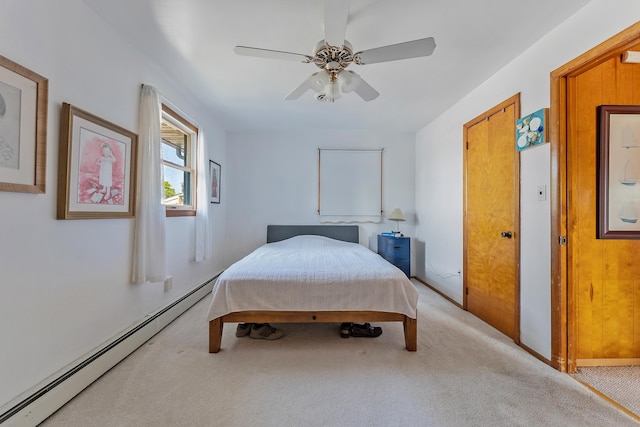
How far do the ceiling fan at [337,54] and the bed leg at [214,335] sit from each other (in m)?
1.97

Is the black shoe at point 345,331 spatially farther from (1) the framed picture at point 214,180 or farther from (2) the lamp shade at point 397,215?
(1) the framed picture at point 214,180

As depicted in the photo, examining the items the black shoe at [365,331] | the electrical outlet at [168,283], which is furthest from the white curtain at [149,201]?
the black shoe at [365,331]

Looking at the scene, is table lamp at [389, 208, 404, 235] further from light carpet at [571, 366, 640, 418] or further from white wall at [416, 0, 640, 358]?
light carpet at [571, 366, 640, 418]

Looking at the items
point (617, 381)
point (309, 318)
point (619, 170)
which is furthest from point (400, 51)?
point (617, 381)

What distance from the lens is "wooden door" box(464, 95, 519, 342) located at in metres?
2.37

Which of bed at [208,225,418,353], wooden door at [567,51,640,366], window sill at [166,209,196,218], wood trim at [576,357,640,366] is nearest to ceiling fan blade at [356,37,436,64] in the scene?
wooden door at [567,51,640,366]

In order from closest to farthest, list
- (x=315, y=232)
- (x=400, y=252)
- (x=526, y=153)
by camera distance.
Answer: (x=526, y=153), (x=400, y=252), (x=315, y=232)

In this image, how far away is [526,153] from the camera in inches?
87.3

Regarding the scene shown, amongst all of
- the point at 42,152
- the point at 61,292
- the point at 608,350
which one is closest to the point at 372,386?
the point at 608,350

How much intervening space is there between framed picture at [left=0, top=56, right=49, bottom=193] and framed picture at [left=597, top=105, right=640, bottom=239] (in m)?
3.53

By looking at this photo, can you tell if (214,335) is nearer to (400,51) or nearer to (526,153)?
(400,51)

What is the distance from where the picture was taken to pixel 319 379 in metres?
1.78

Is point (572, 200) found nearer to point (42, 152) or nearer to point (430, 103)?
point (430, 103)

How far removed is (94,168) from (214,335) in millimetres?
1486
